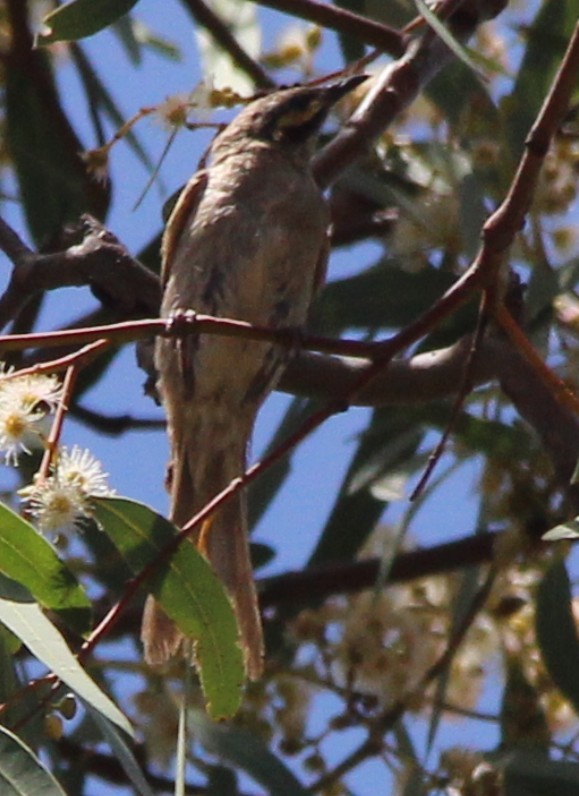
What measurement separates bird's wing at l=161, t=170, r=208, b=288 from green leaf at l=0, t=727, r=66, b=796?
1721mm

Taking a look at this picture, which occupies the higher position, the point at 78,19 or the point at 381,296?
the point at 78,19

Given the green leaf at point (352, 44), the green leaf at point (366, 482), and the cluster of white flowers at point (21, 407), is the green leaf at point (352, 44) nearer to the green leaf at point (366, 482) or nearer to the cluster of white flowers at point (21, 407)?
the green leaf at point (366, 482)

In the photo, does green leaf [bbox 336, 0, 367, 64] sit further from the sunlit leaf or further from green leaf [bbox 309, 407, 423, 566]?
the sunlit leaf

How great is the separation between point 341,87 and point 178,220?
0.42 meters

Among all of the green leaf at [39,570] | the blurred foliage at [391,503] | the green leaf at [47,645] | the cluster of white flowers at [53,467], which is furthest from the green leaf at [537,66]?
the green leaf at [47,645]

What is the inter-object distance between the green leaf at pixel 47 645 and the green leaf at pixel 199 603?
24cm

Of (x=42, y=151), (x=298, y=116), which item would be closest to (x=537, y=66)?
(x=298, y=116)

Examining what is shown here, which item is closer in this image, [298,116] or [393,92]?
[393,92]

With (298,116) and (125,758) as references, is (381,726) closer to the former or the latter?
(125,758)

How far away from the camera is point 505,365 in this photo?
2885 millimetres

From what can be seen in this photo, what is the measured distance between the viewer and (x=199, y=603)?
2.19 meters

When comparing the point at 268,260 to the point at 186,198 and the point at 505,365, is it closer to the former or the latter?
the point at 186,198

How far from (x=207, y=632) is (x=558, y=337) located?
3.77 feet

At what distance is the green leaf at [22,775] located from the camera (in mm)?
1791
